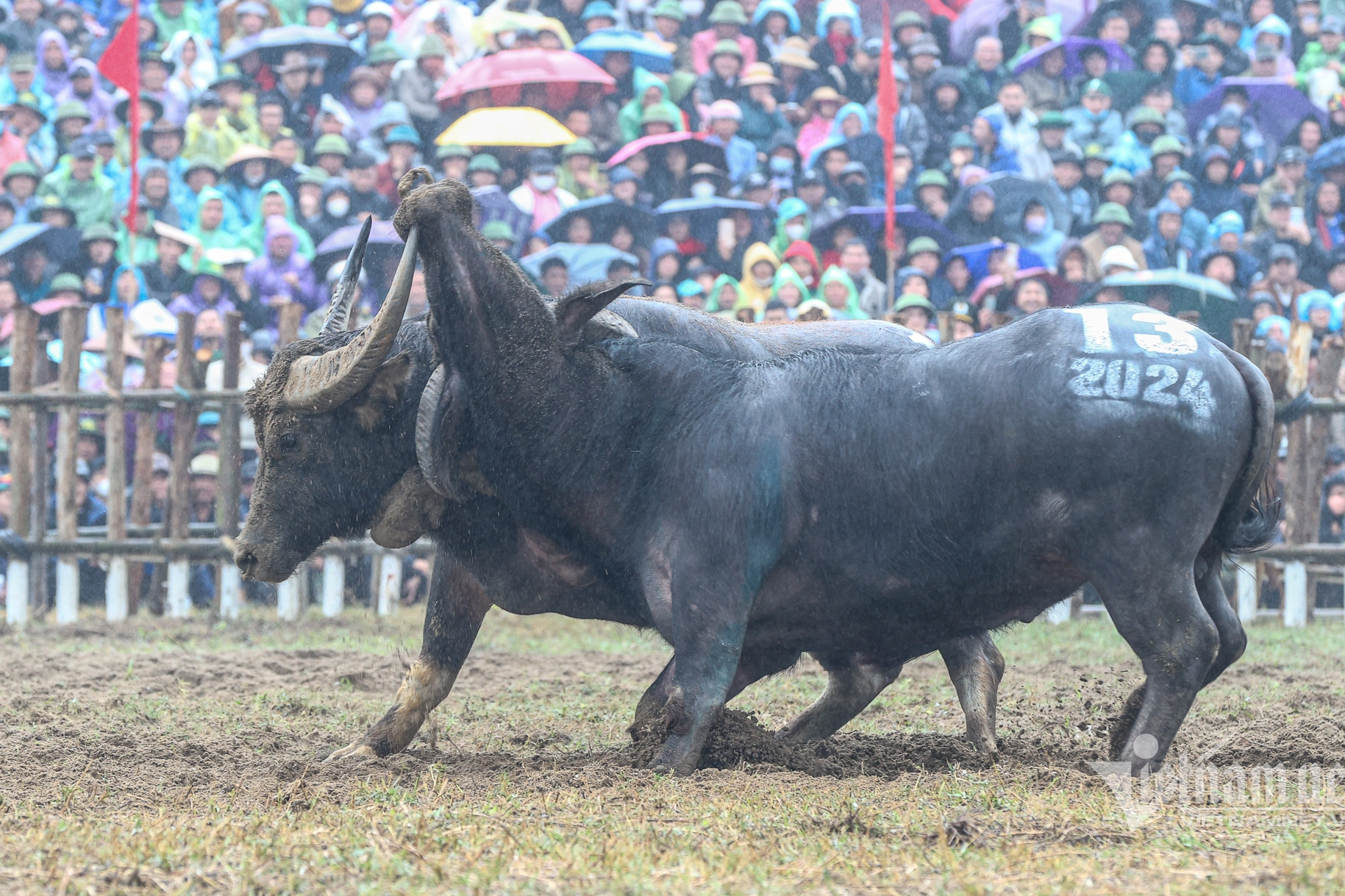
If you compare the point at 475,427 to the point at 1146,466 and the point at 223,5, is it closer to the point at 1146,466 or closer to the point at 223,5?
the point at 1146,466

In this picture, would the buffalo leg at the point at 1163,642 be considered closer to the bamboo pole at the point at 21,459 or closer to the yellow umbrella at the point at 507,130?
the bamboo pole at the point at 21,459

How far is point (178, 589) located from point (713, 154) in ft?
Answer: 18.5

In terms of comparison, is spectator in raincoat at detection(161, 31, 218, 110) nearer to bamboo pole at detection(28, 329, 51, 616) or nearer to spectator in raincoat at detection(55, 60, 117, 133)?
spectator in raincoat at detection(55, 60, 117, 133)

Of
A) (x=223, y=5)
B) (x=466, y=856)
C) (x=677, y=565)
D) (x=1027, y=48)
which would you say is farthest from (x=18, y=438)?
(x=1027, y=48)

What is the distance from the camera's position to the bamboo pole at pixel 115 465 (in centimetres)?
976

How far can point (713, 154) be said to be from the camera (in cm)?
1256

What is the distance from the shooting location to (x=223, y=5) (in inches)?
539

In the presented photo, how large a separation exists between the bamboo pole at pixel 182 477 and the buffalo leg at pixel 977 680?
20.2ft

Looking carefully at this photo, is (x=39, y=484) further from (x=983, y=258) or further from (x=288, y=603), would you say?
(x=983, y=258)

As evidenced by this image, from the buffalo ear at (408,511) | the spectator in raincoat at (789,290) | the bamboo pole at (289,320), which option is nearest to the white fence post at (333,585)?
the bamboo pole at (289,320)

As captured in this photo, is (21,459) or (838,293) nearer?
(21,459)

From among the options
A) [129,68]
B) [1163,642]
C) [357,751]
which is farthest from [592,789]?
[129,68]

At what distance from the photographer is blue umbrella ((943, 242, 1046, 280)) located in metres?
11.5

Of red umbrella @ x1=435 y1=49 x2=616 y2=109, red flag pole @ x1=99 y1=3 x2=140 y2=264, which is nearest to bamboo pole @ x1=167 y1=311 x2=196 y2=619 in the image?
red flag pole @ x1=99 y1=3 x2=140 y2=264
